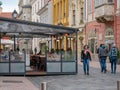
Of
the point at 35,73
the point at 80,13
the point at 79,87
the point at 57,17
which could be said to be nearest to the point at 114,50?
the point at 35,73

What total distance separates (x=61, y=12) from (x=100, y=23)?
64.9 feet

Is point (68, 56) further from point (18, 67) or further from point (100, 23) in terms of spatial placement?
point (100, 23)

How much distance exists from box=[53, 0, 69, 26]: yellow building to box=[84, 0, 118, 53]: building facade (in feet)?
31.9

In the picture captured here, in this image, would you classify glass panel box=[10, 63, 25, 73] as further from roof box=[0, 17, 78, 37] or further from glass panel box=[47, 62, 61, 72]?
roof box=[0, 17, 78, 37]

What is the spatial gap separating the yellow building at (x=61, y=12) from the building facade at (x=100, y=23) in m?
9.74

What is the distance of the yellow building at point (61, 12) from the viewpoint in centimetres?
5412

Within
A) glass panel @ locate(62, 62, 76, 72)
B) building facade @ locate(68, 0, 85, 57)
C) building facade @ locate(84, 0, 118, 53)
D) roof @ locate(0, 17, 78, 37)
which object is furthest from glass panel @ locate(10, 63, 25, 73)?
building facade @ locate(68, 0, 85, 57)

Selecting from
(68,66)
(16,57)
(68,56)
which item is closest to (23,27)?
(16,57)

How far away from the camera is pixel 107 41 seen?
37031 mm

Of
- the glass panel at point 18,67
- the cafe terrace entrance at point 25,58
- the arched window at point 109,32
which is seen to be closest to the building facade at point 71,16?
the arched window at point 109,32

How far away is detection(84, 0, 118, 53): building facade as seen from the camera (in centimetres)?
3547

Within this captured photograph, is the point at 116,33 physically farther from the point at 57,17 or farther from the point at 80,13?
the point at 57,17

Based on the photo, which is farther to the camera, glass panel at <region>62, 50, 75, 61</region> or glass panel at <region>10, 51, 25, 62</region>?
glass panel at <region>62, 50, 75, 61</region>

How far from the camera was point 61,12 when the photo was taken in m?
58.5
